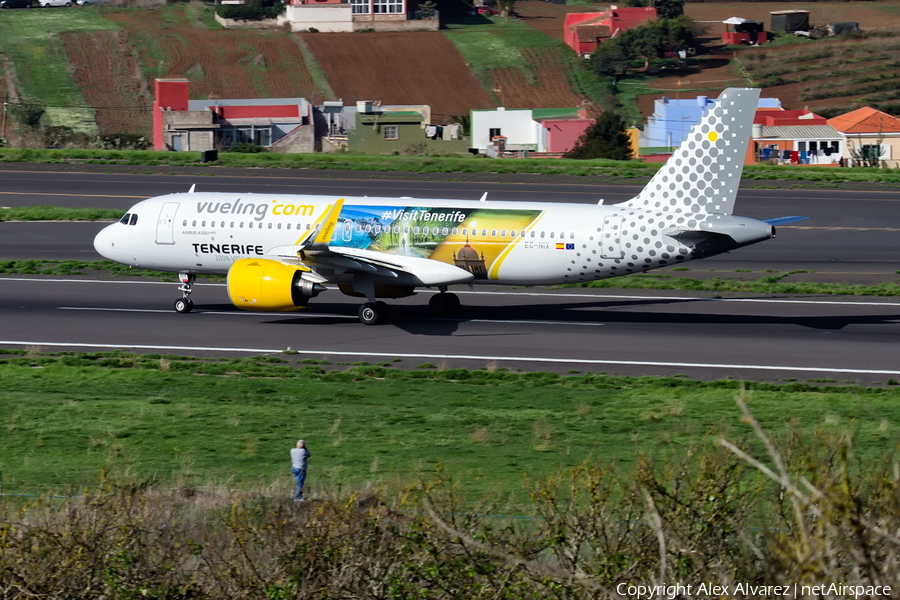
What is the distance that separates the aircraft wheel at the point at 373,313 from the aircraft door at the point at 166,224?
23.3ft

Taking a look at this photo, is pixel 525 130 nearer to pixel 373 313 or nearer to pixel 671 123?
pixel 671 123

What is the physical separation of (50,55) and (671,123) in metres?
75.0

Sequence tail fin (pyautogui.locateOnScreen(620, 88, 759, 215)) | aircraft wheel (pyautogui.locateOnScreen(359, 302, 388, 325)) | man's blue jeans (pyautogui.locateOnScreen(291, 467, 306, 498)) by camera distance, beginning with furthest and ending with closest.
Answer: aircraft wheel (pyautogui.locateOnScreen(359, 302, 388, 325)) < tail fin (pyautogui.locateOnScreen(620, 88, 759, 215)) < man's blue jeans (pyautogui.locateOnScreen(291, 467, 306, 498))

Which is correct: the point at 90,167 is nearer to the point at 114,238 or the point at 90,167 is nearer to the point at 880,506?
the point at 114,238

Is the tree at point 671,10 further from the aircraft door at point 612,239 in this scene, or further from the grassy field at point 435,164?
the aircraft door at point 612,239

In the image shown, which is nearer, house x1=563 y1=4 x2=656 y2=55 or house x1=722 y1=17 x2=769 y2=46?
house x1=563 y1=4 x2=656 y2=55

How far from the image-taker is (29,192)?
206 ft

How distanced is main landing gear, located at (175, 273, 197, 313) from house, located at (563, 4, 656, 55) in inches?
4535

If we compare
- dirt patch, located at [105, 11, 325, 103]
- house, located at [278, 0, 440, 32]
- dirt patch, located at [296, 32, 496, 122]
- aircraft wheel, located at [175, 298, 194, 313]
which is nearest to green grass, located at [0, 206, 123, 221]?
aircraft wheel, located at [175, 298, 194, 313]

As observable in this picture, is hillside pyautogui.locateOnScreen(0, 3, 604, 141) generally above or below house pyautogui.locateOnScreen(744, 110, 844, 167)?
above

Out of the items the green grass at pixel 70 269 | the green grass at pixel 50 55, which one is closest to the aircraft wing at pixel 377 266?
the green grass at pixel 70 269

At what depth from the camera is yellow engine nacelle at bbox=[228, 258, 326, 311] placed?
3238cm

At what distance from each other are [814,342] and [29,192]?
47.6 m

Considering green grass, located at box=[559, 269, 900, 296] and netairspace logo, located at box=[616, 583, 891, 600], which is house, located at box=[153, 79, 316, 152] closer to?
green grass, located at box=[559, 269, 900, 296]
